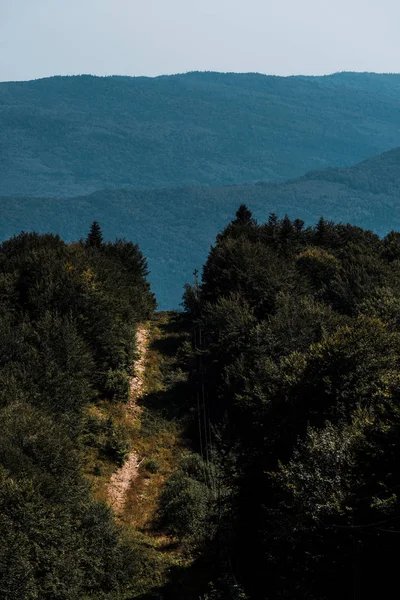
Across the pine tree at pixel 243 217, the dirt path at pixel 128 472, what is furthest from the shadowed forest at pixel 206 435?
the pine tree at pixel 243 217

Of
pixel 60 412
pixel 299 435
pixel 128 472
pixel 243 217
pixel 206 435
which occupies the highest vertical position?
pixel 243 217

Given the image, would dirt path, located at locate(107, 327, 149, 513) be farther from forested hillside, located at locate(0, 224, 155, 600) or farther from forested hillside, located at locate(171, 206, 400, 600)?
forested hillside, located at locate(171, 206, 400, 600)

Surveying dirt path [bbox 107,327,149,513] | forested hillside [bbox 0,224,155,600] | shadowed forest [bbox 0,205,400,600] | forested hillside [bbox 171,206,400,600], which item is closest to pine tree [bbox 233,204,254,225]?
shadowed forest [bbox 0,205,400,600]

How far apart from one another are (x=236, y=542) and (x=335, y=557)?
13.1 metres

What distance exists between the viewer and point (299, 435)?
1555 inches

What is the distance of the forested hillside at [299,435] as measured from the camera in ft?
92.1

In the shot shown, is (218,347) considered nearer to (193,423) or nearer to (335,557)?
(193,423)

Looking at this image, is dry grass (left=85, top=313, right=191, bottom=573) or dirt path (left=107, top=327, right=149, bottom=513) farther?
dirt path (left=107, top=327, right=149, bottom=513)

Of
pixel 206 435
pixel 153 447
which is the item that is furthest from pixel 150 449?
pixel 206 435

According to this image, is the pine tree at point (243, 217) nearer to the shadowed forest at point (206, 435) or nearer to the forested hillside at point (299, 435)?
the shadowed forest at point (206, 435)

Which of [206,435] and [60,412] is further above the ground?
[60,412]

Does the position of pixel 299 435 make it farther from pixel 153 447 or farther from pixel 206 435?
pixel 153 447

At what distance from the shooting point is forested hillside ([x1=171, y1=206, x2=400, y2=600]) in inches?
1105

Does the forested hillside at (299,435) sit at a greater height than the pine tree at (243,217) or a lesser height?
lesser
